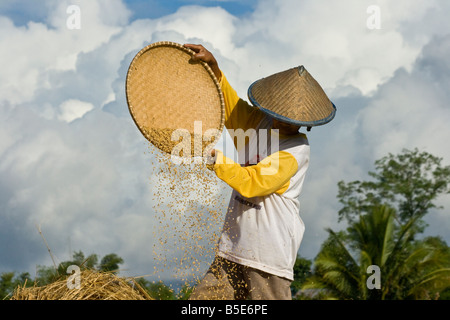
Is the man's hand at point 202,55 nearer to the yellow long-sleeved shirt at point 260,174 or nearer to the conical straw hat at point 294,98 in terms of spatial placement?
the conical straw hat at point 294,98

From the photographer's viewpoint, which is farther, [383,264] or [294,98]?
A: [383,264]

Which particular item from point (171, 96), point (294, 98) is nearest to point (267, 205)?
point (294, 98)

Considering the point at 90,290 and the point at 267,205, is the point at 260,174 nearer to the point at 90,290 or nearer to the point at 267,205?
the point at 267,205

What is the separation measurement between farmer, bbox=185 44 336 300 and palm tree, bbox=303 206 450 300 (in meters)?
10.8

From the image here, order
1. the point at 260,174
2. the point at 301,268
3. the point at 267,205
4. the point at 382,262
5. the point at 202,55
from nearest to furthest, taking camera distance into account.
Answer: the point at 260,174
the point at 267,205
the point at 202,55
the point at 382,262
the point at 301,268

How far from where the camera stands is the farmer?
3379mm

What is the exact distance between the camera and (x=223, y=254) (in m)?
3.54

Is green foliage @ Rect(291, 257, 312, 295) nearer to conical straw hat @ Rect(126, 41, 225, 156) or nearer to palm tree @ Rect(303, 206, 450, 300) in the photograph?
palm tree @ Rect(303, 206, 450, 300)

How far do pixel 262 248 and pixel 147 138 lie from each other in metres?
0.91

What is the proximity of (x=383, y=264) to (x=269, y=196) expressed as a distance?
11.6 m

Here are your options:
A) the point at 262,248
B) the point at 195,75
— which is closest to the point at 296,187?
the point at 262,248

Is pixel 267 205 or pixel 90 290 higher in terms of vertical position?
pixel 267 205

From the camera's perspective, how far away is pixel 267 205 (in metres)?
3.47
